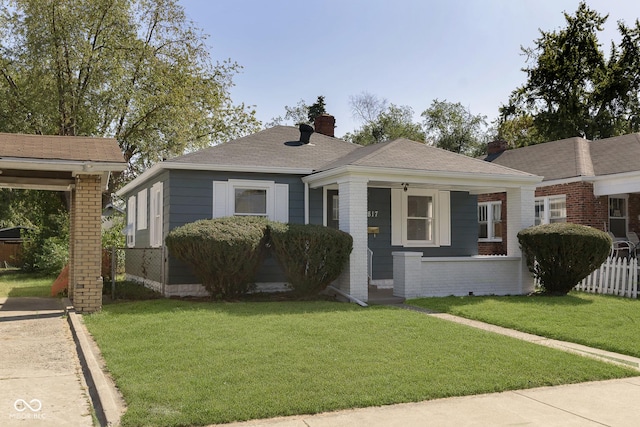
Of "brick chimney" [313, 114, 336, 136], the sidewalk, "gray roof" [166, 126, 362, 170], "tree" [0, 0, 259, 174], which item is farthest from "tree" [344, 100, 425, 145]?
the sidewalk

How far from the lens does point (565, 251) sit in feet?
42.7

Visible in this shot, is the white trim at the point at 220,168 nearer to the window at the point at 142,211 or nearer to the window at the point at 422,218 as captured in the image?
the window at the point at 142,211

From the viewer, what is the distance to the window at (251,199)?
13.6 meters

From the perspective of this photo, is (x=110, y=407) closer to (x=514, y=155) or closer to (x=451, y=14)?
(x=451, y=14)

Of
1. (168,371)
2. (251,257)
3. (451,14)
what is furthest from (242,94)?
(168,371)

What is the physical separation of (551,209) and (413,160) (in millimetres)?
7085

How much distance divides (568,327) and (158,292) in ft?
30.0

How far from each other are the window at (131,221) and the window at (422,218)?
852 centimetres

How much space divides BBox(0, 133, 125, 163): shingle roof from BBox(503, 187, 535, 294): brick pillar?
9.29 m

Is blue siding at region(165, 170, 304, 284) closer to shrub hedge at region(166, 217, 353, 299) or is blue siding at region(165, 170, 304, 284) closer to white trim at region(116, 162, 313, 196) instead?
white trim at region(116, 162, 313, 196)

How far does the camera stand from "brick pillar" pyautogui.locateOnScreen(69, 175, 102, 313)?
10672 millimetres

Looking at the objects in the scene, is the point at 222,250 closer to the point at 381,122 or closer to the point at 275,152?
the point at 275,152

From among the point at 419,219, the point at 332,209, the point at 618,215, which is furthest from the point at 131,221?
the point at 618,215

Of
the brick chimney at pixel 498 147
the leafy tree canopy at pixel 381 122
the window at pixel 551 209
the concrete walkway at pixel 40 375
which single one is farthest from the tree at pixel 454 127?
the concrete walkway at pixel 40 375
